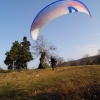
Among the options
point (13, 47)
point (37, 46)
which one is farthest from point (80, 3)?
point (13, 47)

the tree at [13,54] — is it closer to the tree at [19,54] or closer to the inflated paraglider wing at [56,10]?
the tree at [19,54]

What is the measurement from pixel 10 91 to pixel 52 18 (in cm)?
500

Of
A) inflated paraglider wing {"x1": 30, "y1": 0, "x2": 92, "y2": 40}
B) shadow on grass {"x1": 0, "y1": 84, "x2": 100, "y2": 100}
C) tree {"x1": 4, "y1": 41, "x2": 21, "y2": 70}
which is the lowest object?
shadow on grass {"x1": 0, "y1": 84, "x2": 100, "y2": 100}

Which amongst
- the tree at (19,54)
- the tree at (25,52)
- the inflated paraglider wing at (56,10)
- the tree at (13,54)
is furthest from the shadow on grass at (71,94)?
the tree at (25,52)

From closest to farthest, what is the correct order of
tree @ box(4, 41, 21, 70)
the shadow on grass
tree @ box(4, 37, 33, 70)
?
the shadow on grass, tree @ box(4, 41, 21, 70), tree @ box(4, 37, 33, 70)

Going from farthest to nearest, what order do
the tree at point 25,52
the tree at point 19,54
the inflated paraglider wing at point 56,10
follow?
the tree at point 25,52 < the tree at point 19,54 < the inflated paraglider wing at point 56,10

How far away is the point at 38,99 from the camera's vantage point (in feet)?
30.8

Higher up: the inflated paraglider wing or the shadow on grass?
the inflated paraglider wing

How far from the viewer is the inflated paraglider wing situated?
1110cm

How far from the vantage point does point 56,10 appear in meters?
11.4

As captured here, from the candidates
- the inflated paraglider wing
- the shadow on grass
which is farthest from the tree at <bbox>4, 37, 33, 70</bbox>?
the shadow on grass

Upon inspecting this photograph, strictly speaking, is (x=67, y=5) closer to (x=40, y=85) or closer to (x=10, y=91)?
(x=40, y=85)

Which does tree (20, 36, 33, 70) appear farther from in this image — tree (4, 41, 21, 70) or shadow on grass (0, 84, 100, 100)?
shadow on grass (0, 84, 100, 100)

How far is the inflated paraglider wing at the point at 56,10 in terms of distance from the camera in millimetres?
11102
